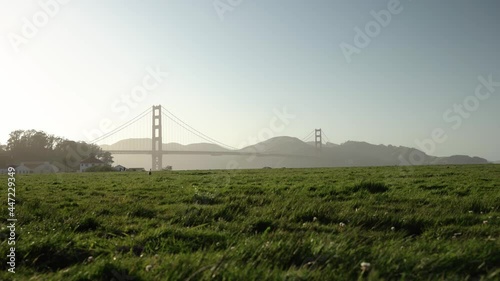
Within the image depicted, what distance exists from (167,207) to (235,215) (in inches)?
87.1

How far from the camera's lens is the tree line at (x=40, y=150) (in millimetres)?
106000

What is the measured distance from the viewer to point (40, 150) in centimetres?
10875

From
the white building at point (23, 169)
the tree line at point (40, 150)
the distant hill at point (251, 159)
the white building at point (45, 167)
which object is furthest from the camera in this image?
the distant hill at point (251, 159)

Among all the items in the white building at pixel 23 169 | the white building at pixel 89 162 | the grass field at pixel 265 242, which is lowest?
the white building at pixel 23 169

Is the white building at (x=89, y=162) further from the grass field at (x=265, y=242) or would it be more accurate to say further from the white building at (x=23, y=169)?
the grass field at (x=265, y=242)

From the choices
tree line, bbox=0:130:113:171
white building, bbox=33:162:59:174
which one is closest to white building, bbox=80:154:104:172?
tree line, bbox=0:130:113:171

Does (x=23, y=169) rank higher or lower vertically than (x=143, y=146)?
lower

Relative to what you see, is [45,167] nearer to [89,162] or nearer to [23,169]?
[23,169]

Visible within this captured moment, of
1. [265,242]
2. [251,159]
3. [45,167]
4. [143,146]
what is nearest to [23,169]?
[45,167]

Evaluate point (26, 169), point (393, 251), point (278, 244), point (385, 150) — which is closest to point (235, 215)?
point (278, 244)

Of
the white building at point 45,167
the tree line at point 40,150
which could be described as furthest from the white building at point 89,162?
the white building at point 45,167

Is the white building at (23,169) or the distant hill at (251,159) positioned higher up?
the distant hill at (251,159)

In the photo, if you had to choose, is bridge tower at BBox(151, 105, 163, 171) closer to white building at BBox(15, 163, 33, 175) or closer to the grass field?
white building at BBox(15, 163, 33, 175)

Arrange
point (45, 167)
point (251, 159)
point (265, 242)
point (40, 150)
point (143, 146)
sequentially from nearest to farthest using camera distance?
point (265, 242), point (45, 167), point (40, 150), point (143, 146), point (251, 159)
